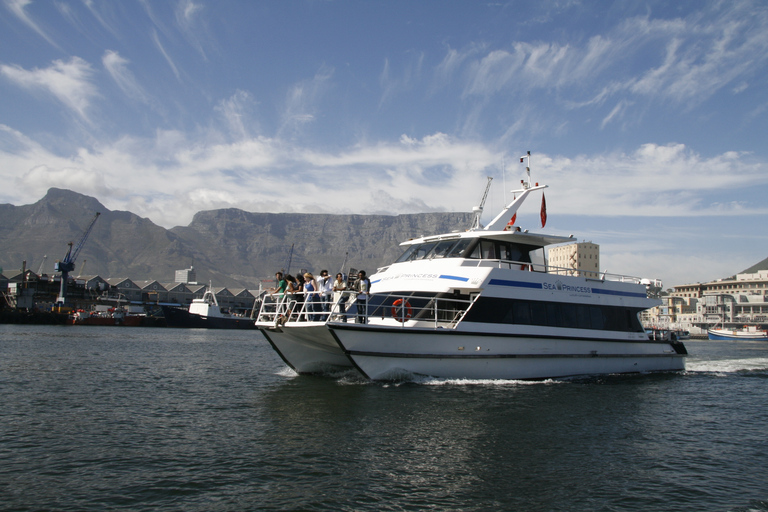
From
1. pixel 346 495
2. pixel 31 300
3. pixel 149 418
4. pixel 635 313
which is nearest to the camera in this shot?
pixel 346 495

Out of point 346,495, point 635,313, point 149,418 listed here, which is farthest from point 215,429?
point 635,313

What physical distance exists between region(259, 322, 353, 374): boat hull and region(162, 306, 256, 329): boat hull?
6042cm

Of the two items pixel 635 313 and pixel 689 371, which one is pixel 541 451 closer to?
pixel 635 313

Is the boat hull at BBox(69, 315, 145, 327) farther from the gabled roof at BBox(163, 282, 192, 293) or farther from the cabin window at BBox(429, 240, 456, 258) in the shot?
the gabled roof at BBox(163, 282, 192, 293)

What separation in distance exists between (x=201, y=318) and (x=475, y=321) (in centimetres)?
7059

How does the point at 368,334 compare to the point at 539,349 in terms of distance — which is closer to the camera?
the point at 368,334

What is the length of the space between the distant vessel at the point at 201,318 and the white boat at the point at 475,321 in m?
63.8

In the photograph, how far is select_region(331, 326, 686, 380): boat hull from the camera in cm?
1309

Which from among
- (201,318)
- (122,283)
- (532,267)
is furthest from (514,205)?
(122,283)

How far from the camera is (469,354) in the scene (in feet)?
46.1

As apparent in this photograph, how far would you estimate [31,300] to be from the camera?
87125 millimetres

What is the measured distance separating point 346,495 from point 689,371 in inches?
736

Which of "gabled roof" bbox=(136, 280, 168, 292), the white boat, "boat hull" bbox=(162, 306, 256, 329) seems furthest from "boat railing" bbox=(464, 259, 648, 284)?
"gabled roof" bbox=(136, 280, 168, 292)

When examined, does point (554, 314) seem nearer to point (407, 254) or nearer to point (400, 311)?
point (407, 254)
